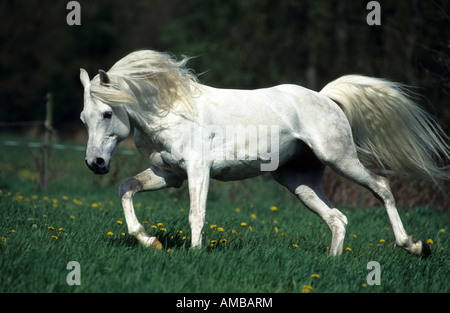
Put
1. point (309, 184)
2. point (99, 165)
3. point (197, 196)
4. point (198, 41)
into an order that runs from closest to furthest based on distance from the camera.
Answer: point (99, 165) → point (197, 196) → point (309, 184) → point (198, 41)

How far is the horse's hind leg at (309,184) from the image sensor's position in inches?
220

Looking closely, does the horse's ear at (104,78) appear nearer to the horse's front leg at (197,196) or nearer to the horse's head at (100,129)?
the horse's head at (100,129)

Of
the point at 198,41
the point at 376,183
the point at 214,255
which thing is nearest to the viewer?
the point at 214,255

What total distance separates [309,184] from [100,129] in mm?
2318

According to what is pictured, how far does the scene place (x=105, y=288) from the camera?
3623 mm

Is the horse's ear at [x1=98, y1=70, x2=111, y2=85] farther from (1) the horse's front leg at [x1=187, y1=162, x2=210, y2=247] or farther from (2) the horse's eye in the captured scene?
(1) the horse's front leg at [x1=187, y1=162, x2=210, y2=247]

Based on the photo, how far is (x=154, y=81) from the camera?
16.5 ft

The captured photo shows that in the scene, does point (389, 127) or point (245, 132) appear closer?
point (245, 132)

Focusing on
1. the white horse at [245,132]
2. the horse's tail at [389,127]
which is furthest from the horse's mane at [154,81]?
the horse's tail at [389,127]

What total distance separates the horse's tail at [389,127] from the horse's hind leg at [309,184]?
23.3 inches

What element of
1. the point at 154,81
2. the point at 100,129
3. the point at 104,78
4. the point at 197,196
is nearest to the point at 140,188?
the point at 197,196

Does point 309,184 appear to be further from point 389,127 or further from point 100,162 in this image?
point 100,162

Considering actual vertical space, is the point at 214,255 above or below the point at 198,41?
below

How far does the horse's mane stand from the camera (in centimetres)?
488
